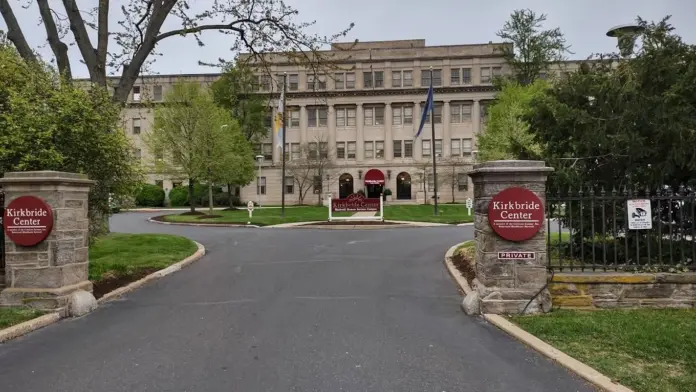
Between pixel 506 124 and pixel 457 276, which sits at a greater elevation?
pixel 506 124

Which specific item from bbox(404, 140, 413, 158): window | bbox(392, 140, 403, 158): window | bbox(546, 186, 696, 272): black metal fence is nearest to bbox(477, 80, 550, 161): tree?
bbox(404, 140, 413, 158): window

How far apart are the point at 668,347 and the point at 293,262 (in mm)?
8273

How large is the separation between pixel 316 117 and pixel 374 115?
628 centimetres

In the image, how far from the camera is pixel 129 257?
40.2 ft

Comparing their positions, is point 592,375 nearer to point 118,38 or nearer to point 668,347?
point 668,347

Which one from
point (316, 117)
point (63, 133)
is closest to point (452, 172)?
point (316, 117)

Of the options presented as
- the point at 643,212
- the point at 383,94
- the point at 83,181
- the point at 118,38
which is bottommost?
the point at 643,212

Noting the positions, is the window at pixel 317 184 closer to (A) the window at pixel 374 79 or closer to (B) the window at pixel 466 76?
(A) the window at pixel 374 79

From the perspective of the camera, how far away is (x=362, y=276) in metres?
10.1

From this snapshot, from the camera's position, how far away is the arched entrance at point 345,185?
55.6 meters

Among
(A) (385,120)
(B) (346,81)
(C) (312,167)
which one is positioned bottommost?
(C) (312,167)

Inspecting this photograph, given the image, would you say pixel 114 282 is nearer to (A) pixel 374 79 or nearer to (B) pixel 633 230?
(B) pixel 633 230

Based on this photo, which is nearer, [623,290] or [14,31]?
[623,290]

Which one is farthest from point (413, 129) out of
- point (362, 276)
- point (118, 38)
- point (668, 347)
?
point (668, 347)
